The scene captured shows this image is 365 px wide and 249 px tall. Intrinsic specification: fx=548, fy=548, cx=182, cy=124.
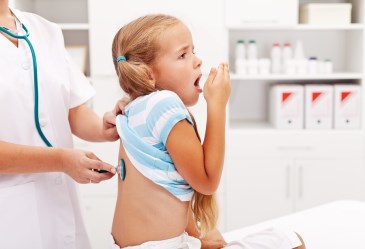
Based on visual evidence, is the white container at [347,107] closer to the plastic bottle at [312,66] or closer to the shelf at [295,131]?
the shelf at [295,131]

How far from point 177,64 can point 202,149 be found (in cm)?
22

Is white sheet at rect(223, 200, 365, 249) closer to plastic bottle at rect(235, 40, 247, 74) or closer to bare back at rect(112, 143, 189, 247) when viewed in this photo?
bare back at rect(112, 143, 189, 247)

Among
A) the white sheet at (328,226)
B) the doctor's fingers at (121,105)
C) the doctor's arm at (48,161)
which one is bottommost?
the white sheet at (328,226)

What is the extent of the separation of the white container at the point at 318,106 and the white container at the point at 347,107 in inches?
1.5

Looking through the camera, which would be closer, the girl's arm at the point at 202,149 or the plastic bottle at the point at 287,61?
the girl's arm at the point at 202,149

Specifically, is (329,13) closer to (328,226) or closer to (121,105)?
(328,226)

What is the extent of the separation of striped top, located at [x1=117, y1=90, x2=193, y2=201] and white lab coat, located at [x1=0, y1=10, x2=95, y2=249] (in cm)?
27

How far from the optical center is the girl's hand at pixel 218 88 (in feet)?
4.17

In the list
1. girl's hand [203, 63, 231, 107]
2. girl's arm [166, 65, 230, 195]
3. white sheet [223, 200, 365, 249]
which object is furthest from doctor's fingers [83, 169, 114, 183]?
white sheet [223, 200, 365, 249]

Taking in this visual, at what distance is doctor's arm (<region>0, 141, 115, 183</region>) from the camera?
4.11 ft

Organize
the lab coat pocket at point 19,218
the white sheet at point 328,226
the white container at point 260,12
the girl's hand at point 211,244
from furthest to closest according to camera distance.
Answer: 1. the white container at point 260,12
2. the white sheet at point 328,226
3. the girl's hand at point 211,244
4. the lab coat pocket at point 19,218

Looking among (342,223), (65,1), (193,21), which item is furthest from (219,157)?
(65,1)

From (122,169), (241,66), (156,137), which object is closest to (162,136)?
(156,137)

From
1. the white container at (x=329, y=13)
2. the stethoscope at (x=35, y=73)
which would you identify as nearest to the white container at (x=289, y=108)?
the white container at (x=329, y=13)
